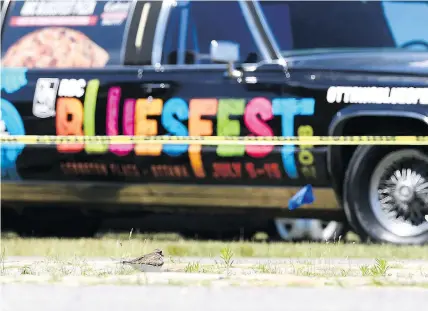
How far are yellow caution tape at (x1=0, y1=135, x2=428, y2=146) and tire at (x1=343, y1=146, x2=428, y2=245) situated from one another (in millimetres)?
94

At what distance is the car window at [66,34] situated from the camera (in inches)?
328

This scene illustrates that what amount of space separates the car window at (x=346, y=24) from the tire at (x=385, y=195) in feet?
2.58

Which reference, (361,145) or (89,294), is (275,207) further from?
(89,294)

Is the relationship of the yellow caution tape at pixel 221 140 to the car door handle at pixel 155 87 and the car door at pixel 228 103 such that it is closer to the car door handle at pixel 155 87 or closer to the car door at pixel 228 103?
the car door at pixel 228 103

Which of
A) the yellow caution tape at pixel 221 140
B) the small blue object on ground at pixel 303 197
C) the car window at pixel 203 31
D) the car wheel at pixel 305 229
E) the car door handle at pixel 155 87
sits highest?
the car window at pixel 203 31

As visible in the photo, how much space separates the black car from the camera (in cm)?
782

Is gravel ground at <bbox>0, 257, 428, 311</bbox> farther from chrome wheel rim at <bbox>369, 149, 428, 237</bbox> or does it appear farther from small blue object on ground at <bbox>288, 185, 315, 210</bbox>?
small blue object on ground at <bbox>288, 185, 315, 210</bbox>

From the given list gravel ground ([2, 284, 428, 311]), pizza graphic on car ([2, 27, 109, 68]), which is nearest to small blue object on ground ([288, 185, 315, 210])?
pizza graphic on car ([2, 27, 109, 68])

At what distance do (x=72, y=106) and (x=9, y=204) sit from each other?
100 cm

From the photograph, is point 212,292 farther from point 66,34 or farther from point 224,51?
point 66,34

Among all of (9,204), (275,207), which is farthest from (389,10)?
(9,204)

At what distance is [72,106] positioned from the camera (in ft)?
27.2

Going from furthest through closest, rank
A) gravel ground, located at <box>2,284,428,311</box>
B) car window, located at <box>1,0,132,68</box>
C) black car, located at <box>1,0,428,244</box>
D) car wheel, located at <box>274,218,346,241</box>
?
car wheel, located at <box>274,218,346,241</box> < car window, located at <box>1,0,132,68</box> < black car, located at <box>1,0,428,244</box> < gravel ground, located at <box>2,284,428,311</box>

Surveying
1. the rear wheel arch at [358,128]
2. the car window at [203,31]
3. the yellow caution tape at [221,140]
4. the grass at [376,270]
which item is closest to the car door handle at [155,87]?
the car window at [203,31]
